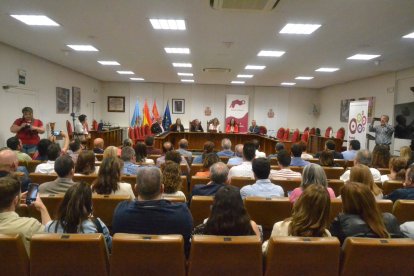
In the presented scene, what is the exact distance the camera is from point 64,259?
165 centimetres

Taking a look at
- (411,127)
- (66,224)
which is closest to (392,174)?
(66,224)

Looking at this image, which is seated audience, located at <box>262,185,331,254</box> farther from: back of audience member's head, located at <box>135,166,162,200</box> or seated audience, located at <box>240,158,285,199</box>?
seated audience, located at <box>240,158,285,199</box>

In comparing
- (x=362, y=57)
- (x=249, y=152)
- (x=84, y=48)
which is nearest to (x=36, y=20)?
(x=84, y=48)

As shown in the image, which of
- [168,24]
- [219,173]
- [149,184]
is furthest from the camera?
[168,24]

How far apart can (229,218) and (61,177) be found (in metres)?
1.92

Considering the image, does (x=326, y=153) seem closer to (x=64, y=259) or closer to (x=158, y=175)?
(x=158, y=175)

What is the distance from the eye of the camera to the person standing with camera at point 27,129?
19.7ft

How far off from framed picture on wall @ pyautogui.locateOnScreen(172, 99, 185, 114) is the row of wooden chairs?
48.9 ft

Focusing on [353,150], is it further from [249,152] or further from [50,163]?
[50,163]

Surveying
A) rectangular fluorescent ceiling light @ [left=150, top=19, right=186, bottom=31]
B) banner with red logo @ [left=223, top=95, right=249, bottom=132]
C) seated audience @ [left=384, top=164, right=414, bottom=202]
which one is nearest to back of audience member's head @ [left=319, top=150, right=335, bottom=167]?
seated audience @ [left=384, top=164, right=414, bottom=202]

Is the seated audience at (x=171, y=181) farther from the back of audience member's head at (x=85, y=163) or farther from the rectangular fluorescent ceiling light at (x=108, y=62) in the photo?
the rectangular fluorescent ceiling light at (x=108, y=62)

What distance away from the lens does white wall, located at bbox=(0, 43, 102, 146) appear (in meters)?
7.65

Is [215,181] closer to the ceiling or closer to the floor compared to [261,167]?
closer to the floor

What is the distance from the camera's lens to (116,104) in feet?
53.2
